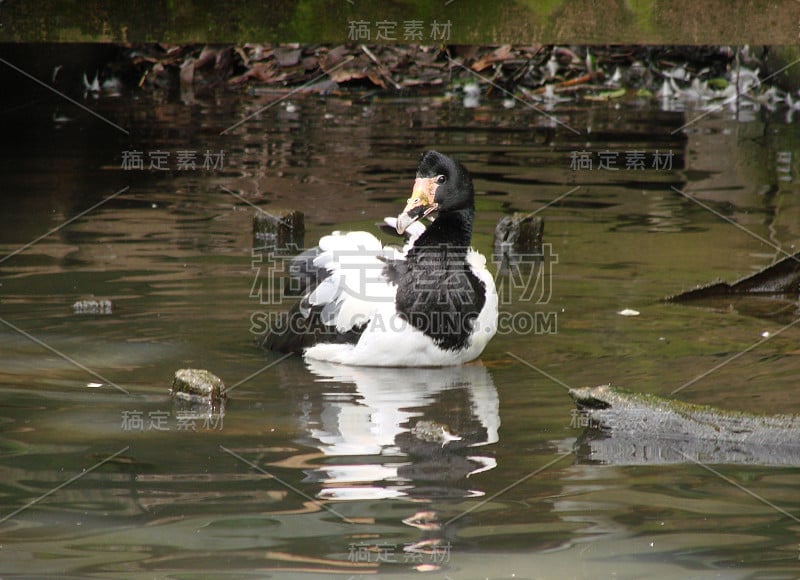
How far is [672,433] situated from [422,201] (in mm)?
1916

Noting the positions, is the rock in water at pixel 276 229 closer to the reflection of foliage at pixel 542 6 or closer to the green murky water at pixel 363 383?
the green murky water at pixel 363 383

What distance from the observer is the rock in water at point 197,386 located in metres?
5.26

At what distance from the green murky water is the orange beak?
74 cm

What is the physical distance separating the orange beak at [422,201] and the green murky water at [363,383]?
2.42 feet

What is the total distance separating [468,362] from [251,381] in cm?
108

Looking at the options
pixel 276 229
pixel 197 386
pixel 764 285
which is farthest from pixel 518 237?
pixel 197 386

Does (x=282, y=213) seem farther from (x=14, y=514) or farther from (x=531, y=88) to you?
(x=531, y=88)

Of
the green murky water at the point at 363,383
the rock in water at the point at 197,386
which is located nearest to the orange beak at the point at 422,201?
the green murky water at the point at 363,383

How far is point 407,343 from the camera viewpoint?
596 centimetres

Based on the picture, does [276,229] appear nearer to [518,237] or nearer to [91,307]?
[518,237]

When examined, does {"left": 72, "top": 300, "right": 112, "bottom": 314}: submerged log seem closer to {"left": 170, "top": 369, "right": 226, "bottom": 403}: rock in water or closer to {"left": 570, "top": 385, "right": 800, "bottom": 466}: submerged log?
{"left": 170, "top": 369, "right": 226, "bottom": 403}: rock in water

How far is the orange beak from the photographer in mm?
6129

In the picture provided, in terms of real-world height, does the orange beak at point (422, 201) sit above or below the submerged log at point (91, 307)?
above

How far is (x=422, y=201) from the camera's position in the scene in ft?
20.2
